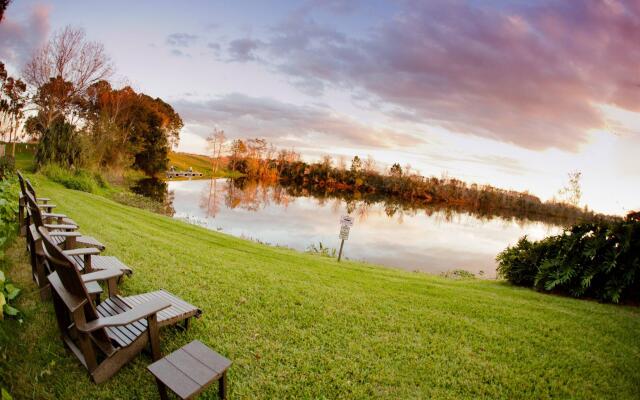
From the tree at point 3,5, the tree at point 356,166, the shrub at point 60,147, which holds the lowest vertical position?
the shrub at point 60,147

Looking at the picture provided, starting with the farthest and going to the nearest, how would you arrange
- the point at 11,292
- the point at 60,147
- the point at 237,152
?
the point at 237,152
the point at 60,147
the point at 11,292

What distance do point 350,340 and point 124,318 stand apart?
10.2 ft

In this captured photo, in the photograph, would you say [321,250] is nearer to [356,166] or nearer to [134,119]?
[134,119]

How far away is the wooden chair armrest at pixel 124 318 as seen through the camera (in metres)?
3.21

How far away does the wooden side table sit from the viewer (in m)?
3.11

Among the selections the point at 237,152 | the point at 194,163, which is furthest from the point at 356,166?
the point at 194,163

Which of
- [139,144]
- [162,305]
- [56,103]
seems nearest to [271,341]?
[162,305]

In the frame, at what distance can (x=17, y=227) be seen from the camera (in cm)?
864

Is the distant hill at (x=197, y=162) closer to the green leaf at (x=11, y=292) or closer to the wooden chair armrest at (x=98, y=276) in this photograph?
the green leaf at (x=11, y=292)

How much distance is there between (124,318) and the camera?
3350 millimetres

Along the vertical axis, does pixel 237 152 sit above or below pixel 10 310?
above

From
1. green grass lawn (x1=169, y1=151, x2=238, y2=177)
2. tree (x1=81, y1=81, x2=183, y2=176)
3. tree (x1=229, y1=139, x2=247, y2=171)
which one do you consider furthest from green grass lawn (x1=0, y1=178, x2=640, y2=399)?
tree (x1=229, y1=139, x2=247, y2=171)

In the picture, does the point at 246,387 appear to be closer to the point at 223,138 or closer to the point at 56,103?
the point at 56,103

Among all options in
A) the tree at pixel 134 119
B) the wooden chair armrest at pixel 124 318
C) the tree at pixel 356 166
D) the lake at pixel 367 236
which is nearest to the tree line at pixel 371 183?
the tree at pixel 356 166
